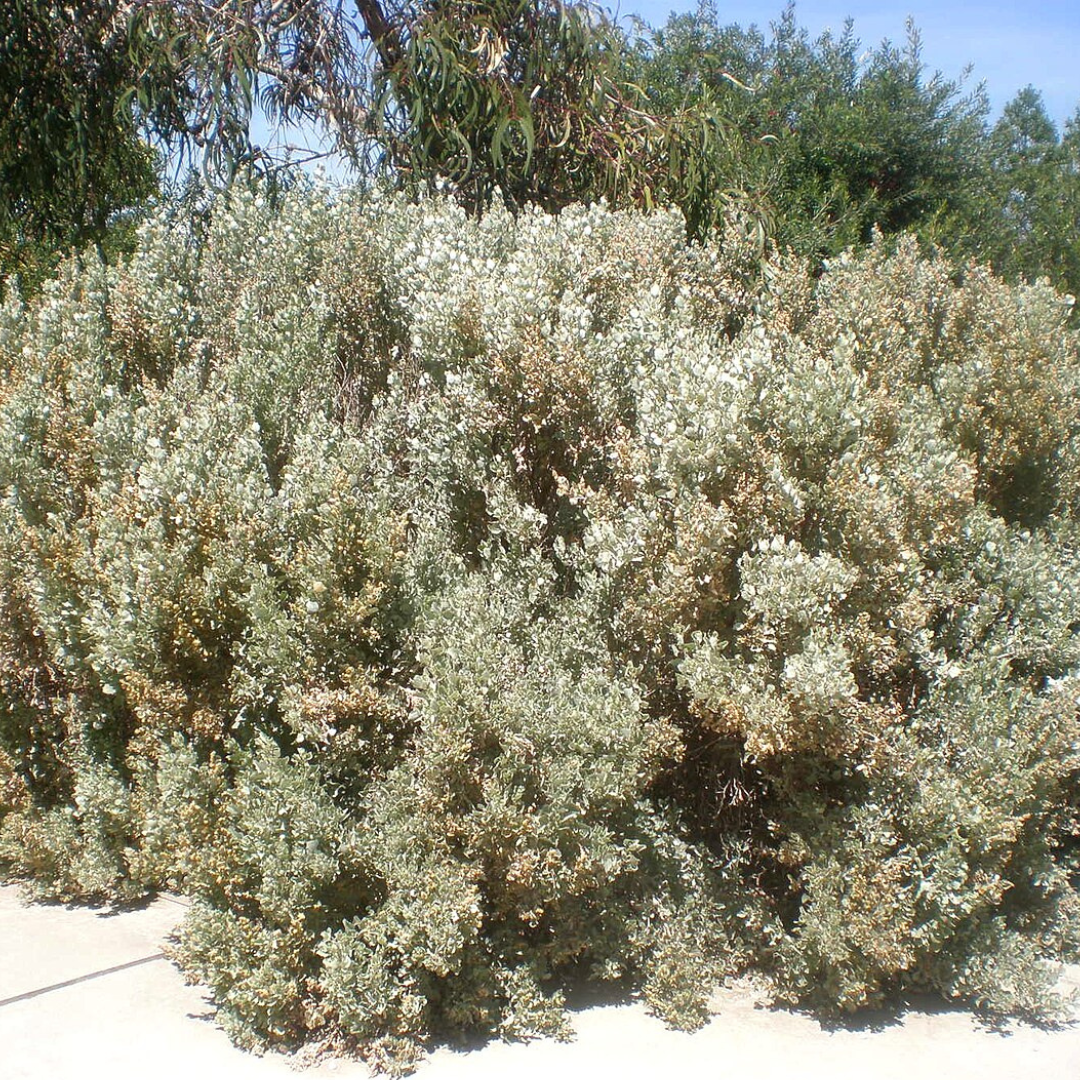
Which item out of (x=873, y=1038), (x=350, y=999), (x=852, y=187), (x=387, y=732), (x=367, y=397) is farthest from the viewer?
(x=852, y=187)

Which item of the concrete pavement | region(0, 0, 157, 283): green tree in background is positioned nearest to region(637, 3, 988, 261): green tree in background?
region(0, 0, 157, 283): green tree in background

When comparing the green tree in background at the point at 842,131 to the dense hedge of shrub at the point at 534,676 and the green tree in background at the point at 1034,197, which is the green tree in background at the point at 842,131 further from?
the dense hedge of shrub at the point at 534,676

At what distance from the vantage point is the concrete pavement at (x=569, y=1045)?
12.4 feet

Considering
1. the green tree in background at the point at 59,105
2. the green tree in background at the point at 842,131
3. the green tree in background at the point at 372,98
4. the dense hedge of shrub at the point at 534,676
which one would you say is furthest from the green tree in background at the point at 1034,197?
the green tree in background at the point at 59,105

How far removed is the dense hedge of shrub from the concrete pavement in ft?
0.44

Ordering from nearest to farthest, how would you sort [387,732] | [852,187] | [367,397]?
1. [387,732]
2. [367,397]
3. [852,187]

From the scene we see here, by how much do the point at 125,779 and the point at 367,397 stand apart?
7.63ft

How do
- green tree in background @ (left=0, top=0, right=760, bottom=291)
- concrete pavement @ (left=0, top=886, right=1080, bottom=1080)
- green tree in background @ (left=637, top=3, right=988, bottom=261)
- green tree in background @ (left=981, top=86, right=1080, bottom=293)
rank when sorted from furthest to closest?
green tree in background @ (left=981, top=86, right=1080, bottom=293)
green tree in background @ (left=637, top=3, right=988, bottom=261)
green tree in background @ (left=0, top=0, right=760, bottom=291)
concrete pavement @ (left=0, top=886, right=1080, bottom=1080)

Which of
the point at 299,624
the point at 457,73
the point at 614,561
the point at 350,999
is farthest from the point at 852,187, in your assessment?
the point at 350,999

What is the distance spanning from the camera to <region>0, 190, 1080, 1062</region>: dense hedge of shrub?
393 centimetres

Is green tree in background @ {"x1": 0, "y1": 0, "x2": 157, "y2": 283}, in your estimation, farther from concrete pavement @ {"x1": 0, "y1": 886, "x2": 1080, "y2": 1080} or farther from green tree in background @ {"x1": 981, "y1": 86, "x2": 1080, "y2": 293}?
green tree in background @ {"x1": 981, "y1": 86, "x2": 1080, "y2": 293}

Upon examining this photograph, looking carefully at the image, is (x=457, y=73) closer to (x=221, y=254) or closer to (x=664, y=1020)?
(x=221, y=254)

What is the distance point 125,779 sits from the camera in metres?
4.98

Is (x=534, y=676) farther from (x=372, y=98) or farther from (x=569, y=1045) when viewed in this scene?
(x=372, y=98)
